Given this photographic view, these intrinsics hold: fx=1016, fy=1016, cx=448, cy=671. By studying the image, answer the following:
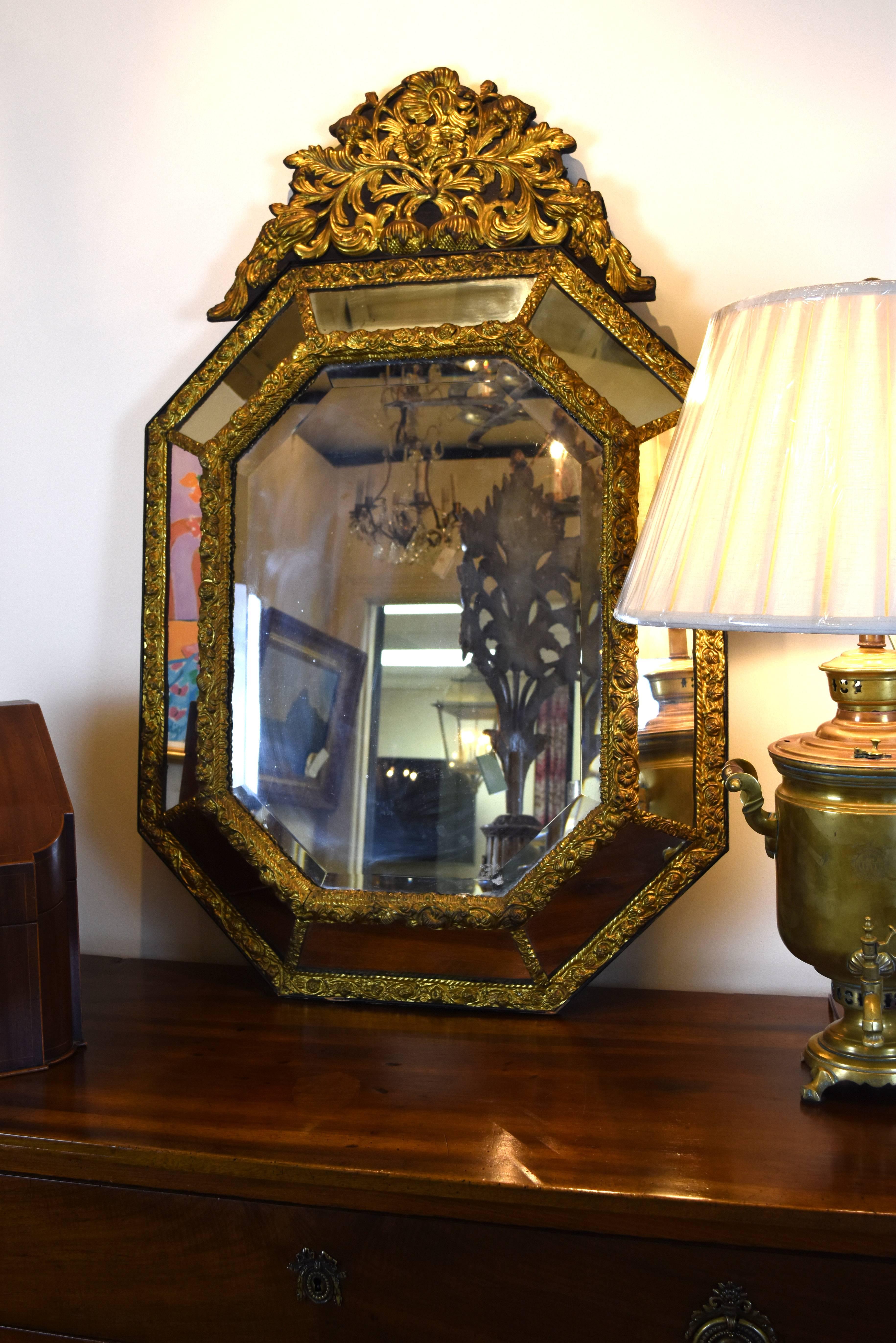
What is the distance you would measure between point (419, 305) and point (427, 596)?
36 centimetres

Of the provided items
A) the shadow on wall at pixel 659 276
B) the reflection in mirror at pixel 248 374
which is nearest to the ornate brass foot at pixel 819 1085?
the shadow on wall at pixel 659 276

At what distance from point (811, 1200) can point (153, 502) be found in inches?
42.8

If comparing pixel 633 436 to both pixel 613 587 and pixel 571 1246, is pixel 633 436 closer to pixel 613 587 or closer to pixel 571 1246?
pixel 613 587

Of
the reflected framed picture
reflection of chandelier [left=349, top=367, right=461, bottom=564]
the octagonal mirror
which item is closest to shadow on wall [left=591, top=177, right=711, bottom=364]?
the octagonal mirror

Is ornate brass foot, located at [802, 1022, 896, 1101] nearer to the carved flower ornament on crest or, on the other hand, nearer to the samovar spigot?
the samovar spigot

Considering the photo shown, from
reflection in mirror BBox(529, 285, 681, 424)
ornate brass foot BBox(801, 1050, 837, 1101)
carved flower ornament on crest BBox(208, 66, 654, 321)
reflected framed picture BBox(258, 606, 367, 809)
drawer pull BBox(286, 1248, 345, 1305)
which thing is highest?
carved flower ornament on crest BBox(208, 66, 654, 321)

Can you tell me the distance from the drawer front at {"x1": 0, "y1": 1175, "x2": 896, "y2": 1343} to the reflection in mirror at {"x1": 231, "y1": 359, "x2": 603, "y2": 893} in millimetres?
413

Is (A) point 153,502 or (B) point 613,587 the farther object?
(A) point 153,502

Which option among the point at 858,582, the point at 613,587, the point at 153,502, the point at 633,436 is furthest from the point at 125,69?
the point at 858,582

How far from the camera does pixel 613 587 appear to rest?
3.94 ft

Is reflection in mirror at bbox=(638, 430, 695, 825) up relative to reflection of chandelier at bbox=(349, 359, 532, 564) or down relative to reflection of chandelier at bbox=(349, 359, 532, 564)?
down

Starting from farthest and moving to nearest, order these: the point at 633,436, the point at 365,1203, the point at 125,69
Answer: the point at 125,69, the point at 633,436, the point at 365,1203

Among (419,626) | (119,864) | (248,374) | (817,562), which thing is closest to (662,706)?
(419,626)

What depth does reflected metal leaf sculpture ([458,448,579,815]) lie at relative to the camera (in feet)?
4.02
